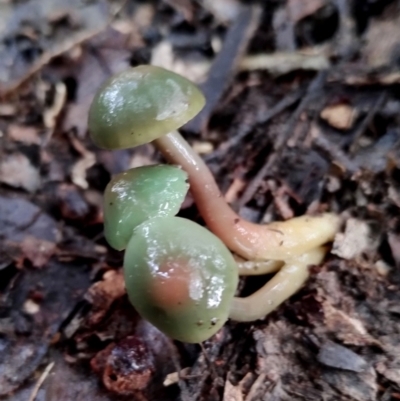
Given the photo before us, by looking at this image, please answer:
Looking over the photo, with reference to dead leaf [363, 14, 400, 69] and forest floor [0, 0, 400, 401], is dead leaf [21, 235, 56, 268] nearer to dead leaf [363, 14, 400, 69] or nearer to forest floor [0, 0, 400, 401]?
forest floor [0, 0, 400, 401]

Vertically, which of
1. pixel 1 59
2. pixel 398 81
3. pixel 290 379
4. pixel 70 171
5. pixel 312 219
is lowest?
pixel 290 379

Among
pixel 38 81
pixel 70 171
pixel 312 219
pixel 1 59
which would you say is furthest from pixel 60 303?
pixel 1 59

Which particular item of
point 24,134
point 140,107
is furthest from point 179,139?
point 24,134

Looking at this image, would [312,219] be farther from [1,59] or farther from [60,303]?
[1,59]

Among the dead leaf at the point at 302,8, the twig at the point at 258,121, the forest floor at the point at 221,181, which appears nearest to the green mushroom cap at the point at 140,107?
the forest floor at the point at 221,181

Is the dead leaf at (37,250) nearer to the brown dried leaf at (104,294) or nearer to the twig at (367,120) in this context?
the brown dried leaf at (104,294)

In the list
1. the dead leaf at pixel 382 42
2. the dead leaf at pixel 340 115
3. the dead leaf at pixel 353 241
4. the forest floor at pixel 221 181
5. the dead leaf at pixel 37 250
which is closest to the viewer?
the forest floor at pixel 221 181
